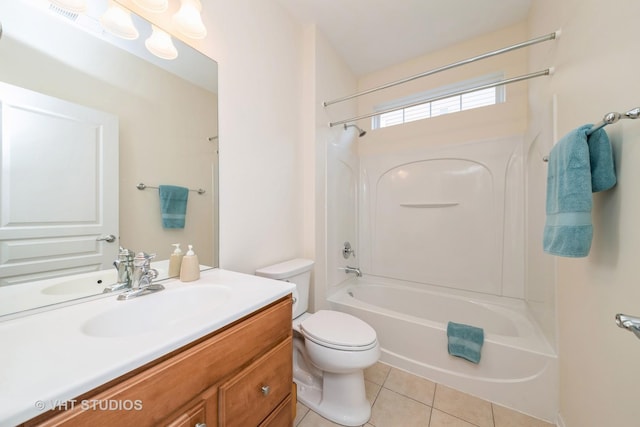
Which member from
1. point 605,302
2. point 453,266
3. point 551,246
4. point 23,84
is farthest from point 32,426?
point 453,266

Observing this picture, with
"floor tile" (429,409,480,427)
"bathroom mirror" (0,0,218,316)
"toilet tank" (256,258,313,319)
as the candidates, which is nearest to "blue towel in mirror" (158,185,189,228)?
"bathroom mirror" (0,0,218,316)

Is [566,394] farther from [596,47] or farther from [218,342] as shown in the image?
[218,342]

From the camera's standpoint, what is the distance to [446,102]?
2199 mm

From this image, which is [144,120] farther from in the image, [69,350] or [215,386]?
[215,386]

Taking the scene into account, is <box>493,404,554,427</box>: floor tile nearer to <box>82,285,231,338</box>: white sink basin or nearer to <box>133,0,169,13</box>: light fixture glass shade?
<box>82,285,231,338</box>: white sink basin

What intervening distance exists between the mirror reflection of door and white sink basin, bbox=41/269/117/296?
0.09 ft

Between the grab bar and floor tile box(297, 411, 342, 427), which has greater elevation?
the grab bar

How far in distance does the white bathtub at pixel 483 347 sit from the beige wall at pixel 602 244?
0.12 m

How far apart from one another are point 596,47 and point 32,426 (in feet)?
6.24

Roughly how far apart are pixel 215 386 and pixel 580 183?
52.6 inches

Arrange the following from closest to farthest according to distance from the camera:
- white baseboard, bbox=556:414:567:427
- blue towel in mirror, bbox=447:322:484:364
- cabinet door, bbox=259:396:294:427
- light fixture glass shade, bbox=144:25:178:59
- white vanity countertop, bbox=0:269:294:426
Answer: white vanity countertop, bbox=0:269:294:426 < cabinet door, bbox=259:396:294:427 < light fixture glass shade, bbox=144:25:178:59 < white baseboard, bbox=556:414:567:427 < blue towel in mirror, bbox=447:322:484:364

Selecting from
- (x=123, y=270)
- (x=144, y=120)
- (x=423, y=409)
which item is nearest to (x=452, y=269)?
(x=423, y=409)

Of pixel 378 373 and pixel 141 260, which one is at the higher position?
pixel 141 260

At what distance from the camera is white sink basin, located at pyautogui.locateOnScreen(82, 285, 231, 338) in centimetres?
70
